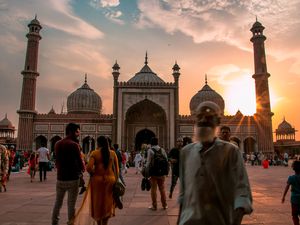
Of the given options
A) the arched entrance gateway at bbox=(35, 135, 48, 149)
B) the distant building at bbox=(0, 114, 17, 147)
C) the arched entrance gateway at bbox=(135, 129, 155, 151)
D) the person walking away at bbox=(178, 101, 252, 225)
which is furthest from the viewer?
the distant building at bbox=(0, 114, 17, 147)

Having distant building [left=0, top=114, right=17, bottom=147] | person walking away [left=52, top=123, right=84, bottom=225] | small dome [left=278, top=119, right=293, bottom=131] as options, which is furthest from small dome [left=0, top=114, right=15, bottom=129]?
person walking away [left=52, top=123, right=84, bottom=225]

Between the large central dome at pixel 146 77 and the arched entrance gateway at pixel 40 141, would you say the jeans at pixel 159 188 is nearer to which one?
the arched entrance gateway at pixel 40 141

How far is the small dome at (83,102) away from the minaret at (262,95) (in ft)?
58.8

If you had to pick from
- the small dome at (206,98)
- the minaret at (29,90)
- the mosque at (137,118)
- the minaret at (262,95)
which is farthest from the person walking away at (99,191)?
the small dome at (206,98)

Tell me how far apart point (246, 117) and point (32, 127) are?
2120 centimetres

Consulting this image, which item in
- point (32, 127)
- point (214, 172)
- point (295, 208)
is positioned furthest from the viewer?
point (32, 127)

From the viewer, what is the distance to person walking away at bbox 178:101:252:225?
6.33 ft

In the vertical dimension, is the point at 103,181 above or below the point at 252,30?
below

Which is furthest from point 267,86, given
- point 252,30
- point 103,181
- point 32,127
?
point 103,181

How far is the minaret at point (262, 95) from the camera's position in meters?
31.4

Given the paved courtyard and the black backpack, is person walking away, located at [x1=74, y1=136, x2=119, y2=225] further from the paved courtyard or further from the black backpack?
the black backpack

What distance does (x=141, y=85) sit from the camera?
102 feet

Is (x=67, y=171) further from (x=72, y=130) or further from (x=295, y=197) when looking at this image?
(x=295, y=197)

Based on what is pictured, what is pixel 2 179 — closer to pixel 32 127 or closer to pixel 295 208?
pixel 295 208
